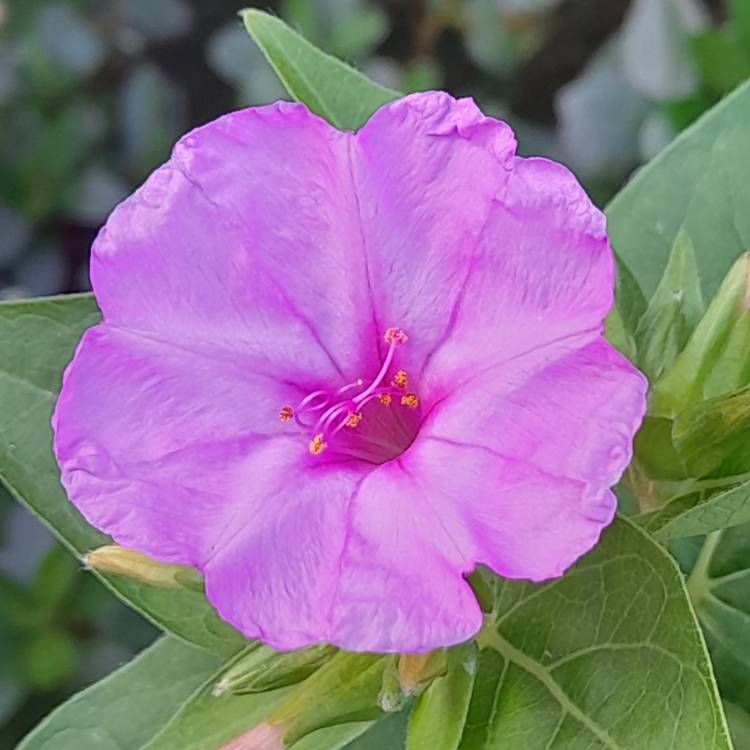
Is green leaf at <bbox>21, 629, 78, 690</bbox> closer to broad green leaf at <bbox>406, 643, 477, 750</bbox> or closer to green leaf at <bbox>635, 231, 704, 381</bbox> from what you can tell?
broad green leaf at <bbox>406, 643, 477, 750</bbox>

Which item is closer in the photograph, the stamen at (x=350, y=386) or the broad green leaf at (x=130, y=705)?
the stamen at (x=350, y=386)

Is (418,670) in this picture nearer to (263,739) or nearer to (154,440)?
(263,739)

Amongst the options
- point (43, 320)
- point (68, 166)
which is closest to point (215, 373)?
point (43, 320)

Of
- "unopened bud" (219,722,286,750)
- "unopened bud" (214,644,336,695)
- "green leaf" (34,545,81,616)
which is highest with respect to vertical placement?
"unopened bud" (214,644,336,695)

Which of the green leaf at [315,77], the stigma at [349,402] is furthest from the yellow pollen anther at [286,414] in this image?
the green leaf at [315,77]

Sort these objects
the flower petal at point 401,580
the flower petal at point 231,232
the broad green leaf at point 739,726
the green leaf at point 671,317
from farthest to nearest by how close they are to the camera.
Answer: the broad green leaf at point 739,726 < the green leaf at point 671,317 < the flower petal at point 231,232 < the flower petal at point 401,580

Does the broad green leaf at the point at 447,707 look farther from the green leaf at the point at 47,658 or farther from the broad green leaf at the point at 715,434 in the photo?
the green leaf at the point at 47,658

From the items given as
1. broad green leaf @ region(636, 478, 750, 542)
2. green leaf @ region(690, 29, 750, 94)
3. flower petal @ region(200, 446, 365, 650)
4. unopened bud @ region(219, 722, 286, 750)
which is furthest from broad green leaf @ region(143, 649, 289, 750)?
green leaf @ region(690, 29, 750, 94)
